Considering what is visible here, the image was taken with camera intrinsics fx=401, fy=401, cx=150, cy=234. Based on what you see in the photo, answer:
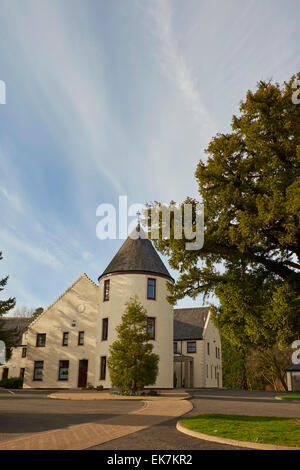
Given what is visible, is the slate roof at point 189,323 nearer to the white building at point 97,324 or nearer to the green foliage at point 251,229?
the white building at point 97,324

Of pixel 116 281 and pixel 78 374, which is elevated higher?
pixel 116 281

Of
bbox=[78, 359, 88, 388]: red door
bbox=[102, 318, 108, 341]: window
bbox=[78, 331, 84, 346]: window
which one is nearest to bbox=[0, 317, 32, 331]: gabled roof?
bbox=[78, 331, 84, 346]: window

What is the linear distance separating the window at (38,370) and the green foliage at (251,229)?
2977 cm

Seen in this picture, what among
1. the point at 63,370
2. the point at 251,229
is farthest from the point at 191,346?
the point at 251,229

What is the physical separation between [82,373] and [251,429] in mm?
30435

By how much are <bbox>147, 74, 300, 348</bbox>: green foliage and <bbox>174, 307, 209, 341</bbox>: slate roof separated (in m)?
36.7

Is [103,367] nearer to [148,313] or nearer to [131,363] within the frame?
[148,313]

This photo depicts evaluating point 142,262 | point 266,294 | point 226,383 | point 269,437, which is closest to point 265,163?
point 266,294

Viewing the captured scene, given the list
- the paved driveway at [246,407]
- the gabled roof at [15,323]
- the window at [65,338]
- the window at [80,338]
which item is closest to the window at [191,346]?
the window at [80,338]

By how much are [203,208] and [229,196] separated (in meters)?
1.15

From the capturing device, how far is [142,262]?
3678 centimetres

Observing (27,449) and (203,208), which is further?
(203,208)
